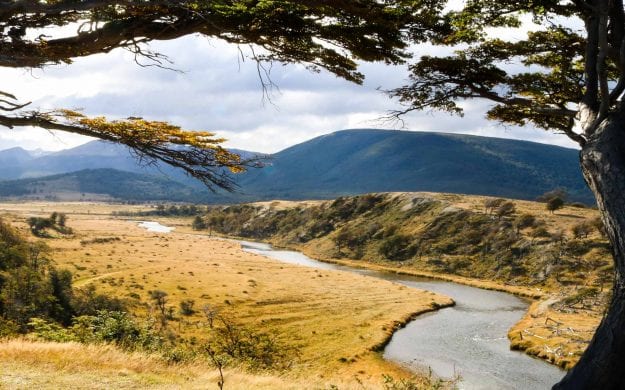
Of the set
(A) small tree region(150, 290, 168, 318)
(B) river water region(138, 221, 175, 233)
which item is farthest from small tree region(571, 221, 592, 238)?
(B) river water region(138, 221, 175, 233)

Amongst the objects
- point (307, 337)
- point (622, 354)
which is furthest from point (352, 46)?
point (307, 337)

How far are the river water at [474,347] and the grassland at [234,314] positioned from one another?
1.83 meters

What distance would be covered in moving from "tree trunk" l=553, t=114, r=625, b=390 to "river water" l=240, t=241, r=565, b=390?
1721cm

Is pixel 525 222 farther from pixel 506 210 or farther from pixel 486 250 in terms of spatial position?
pixel 486 250

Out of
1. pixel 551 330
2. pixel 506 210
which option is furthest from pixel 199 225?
pixel 551 330

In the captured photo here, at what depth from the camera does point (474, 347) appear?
34812mm

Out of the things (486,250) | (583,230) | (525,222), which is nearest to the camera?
(583,230)

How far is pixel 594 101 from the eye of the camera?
7660mm

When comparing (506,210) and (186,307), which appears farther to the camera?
(506,210)

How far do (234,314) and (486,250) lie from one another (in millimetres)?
44499

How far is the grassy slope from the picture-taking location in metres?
39.5

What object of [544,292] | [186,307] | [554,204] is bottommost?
[186,307]

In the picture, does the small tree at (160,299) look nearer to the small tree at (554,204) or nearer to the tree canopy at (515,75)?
the tree canopy at (515,75)

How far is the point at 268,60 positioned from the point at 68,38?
384cm
